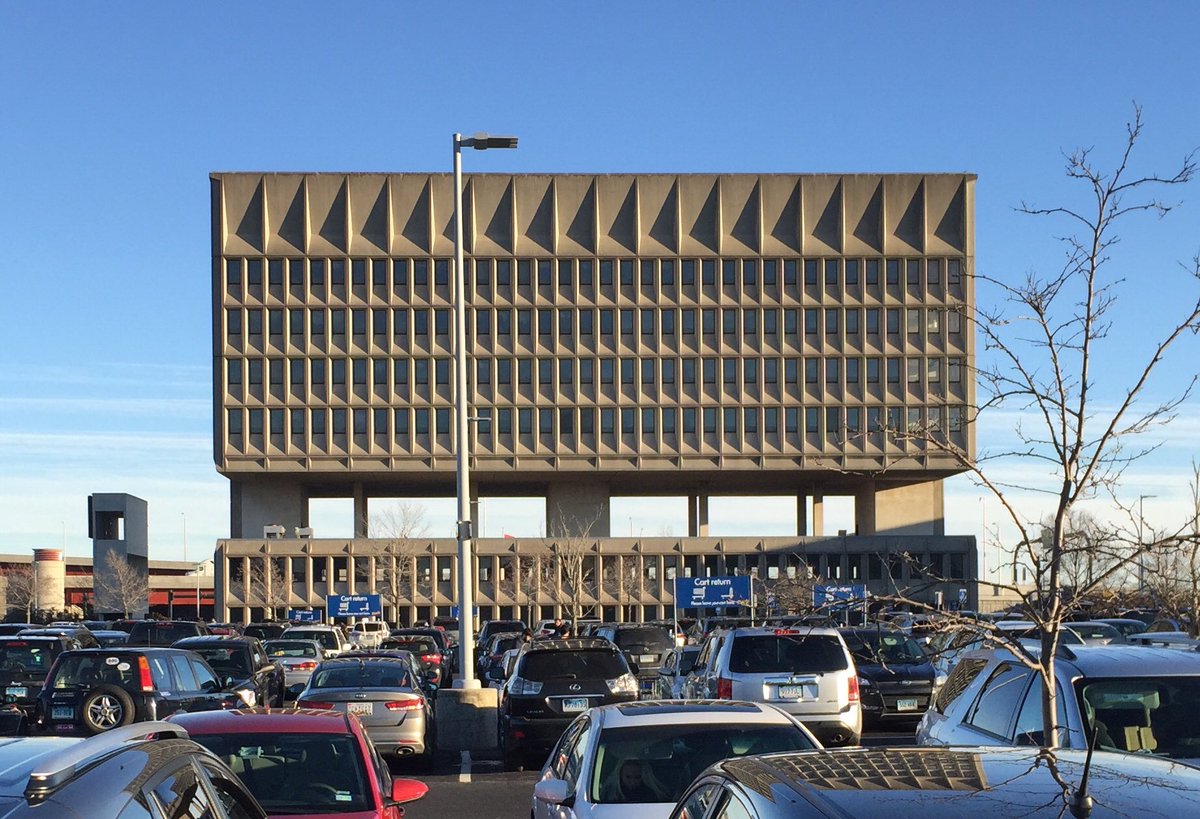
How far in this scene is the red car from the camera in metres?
9.04

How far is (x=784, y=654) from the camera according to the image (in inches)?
688

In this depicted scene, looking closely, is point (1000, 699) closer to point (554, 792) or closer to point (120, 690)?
point (554, 792)

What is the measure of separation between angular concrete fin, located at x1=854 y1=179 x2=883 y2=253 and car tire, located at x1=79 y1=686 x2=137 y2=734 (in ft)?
254

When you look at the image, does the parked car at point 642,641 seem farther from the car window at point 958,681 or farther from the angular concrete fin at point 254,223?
the angular concrete fin at point 254,223

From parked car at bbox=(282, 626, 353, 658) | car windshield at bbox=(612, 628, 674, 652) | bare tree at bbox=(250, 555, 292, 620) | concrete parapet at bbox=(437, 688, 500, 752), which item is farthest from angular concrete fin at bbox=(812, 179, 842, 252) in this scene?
concrete parapet at bbox=(437, 688, 500, 752)

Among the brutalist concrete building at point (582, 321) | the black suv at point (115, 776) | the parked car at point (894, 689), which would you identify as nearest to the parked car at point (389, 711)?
the parked car at point (894, 689)

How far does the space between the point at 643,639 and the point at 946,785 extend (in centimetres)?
2954

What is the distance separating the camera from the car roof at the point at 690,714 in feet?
31.0

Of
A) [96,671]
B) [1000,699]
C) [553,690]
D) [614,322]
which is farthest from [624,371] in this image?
[1000,699]

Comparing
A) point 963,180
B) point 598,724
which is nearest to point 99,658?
point 598,724

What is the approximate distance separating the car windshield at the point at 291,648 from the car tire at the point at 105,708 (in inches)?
685

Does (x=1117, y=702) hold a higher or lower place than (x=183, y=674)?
higher

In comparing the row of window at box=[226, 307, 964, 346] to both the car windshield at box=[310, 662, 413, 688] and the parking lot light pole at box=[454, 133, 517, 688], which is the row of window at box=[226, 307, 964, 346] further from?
the car windshield at box=[310, 662, 413, 688]

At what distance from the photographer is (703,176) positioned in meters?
89.9
